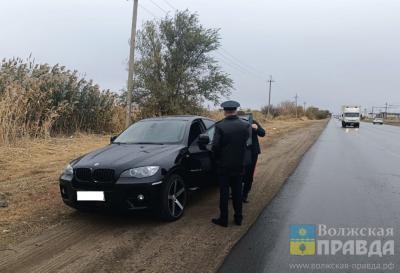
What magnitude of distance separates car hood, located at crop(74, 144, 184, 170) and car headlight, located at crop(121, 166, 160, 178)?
0.19 ft

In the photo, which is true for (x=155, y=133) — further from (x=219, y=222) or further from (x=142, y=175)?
(x=219, y=222)

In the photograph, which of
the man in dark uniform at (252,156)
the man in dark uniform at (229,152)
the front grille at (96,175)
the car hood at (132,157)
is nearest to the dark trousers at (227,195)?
the man in dark uniform at (229,152)

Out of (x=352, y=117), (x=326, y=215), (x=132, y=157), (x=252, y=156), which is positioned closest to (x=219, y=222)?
(x=132, y=157)

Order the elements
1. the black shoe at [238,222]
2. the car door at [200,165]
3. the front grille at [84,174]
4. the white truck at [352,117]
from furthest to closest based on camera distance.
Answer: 1. the white truck at [352,117]
2. the car door at [200,165]
3. the black shoe at [238,222]
4. the front grille at [84,174]

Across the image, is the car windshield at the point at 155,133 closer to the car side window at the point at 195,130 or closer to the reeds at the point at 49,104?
the car side window at the point at 195,130

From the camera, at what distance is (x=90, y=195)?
5812 millimetres

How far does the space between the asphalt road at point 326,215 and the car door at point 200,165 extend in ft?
3.71

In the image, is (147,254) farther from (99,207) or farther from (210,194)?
(210,194)

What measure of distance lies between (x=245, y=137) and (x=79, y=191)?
2.35 meters

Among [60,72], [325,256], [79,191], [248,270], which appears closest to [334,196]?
[325,256]

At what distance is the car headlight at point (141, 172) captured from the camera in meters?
5.82

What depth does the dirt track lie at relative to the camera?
454 cm

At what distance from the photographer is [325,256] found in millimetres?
4758

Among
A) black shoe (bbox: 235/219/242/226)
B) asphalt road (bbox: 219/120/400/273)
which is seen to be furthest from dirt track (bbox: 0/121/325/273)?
asphalt road (bbox: 219/120/400/273)
